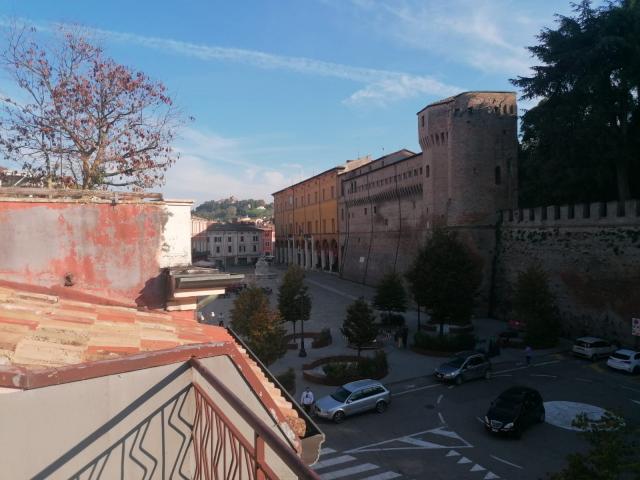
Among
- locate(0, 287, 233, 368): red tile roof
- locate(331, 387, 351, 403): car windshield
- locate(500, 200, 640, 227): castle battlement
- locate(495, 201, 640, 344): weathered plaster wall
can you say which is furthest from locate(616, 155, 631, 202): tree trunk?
locate(0, 287, 233, 368): red tile roof

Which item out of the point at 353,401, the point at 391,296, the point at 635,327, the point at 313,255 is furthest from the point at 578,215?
the point at 313,255

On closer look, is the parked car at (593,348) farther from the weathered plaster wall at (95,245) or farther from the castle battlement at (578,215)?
the weathered plaster wall at (95,245)

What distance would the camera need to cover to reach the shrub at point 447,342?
2239cm

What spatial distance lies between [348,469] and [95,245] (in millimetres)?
8683

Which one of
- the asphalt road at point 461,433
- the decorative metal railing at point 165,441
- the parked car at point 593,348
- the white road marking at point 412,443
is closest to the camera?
the decorative metal railing at point 165,441

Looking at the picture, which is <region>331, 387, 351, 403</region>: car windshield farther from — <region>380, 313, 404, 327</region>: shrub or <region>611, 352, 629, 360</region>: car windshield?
<region>380, 313, 404, 327</region>: shrub

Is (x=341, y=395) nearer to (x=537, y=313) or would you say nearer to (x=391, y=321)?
(x=537, y=313)

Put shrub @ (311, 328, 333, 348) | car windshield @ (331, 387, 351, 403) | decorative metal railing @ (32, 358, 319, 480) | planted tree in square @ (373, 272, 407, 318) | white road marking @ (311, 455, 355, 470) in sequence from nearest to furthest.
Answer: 1. decorative metal railing @ (32, 358, 319, 480)
2. white road marking @ (311, 455, 355, 470)
3. car windshield @ (331, 387, 351, 403)
4. shrub @ (311, 328, 333, 348)
5. planted tree in square @ (373, 272, 407, 318)

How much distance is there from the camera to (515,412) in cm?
1309

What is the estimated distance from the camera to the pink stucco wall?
19.8 ft

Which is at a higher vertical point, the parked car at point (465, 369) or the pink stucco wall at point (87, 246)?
the pink stucco wall at point (87, 246)

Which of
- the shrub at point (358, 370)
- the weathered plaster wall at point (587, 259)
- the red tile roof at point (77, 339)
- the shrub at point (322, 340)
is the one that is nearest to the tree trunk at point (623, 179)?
the weathered plaster wall at point (587, 259)

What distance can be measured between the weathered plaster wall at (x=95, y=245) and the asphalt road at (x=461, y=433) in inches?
289

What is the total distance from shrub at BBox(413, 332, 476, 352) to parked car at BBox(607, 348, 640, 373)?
6167mm
